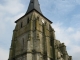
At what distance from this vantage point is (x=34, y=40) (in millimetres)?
28641

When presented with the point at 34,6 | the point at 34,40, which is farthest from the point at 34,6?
the point at 34,40

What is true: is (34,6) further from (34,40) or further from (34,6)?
(34,40)

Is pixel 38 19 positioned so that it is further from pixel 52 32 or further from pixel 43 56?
pixel 43 56

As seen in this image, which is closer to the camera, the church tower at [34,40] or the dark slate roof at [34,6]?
the church tower at [34,40]

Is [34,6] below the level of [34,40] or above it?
above

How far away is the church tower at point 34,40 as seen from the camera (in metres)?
27.6

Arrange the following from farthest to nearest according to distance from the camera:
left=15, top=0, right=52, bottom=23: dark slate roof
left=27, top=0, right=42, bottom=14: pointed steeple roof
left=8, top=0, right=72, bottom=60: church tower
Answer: left=27, top=0, right=42, bottom=14: pointed steeple roof → left=15, top=0, right=52, bottom=23: dark slate roof → left=8, top=0, right=72, bottom=60: church tower

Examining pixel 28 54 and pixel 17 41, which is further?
pixel 17 41

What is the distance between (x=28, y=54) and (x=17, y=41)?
241 inches

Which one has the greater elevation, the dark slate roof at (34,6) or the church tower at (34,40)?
the dark slate roof at (34,6)

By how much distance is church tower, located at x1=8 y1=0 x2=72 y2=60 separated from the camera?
27.6 m

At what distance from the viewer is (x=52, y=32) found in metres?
32.6

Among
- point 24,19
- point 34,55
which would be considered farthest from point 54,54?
point 24,19

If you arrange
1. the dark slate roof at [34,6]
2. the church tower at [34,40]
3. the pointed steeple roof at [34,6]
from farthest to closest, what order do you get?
the pointed steeple roof at [34,6], the dark slate roof at [34,6], the church tower at [34,40]
